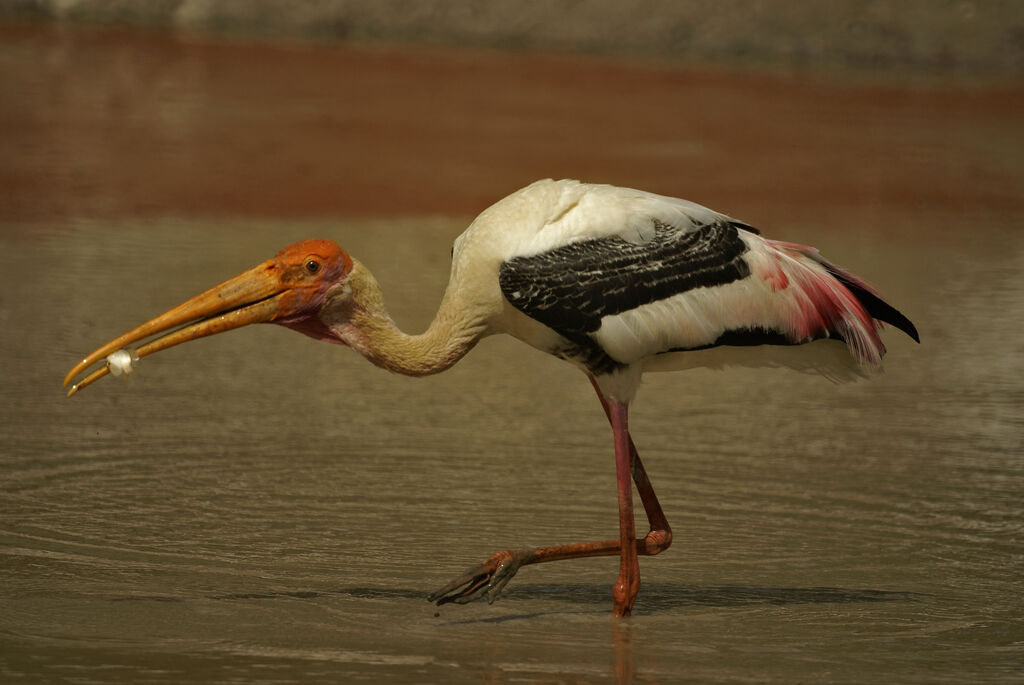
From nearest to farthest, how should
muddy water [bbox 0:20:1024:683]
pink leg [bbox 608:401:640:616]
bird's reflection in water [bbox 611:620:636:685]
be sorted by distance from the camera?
bird's reflection in water [bbox 611:620:636:685] < muddy water [bbox 0:20:1024:683] < pink leg [bbox 608:401:640:616]

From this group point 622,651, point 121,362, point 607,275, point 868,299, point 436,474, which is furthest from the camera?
point 436,474

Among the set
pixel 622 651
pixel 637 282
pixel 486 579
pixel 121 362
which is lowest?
pixel 622 651

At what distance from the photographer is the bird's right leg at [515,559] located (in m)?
4.84

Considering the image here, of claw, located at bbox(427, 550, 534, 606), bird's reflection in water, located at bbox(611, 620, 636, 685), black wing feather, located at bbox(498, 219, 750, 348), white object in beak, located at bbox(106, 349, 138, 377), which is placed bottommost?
bird's reflection in water, located at bbox(611, 620, 636, 685)

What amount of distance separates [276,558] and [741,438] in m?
2.34

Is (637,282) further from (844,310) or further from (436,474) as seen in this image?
(436,474)

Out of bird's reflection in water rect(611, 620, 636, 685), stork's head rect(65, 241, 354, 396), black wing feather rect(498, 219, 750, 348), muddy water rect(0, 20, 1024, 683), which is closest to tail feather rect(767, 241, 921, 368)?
black wing feather rect(498, 219, 750, 348)

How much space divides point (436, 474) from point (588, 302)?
173 cm

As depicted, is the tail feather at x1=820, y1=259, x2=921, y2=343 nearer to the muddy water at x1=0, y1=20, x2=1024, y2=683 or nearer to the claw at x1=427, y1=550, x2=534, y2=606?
the muddy water at x1=0, y1=20, x2=1024, y2=683

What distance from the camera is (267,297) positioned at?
484cm

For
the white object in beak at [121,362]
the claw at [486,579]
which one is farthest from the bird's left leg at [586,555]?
the white object in beak at [121,362]

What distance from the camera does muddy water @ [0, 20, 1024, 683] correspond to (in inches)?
181

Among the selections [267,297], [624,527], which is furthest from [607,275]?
[267,297]

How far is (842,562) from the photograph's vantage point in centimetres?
548
